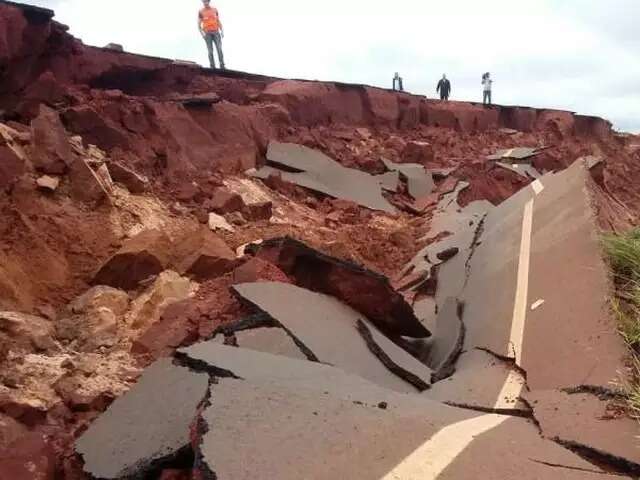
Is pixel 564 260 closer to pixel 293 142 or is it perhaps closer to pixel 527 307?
pixel 527 307

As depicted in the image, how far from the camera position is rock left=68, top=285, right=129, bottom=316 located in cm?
455

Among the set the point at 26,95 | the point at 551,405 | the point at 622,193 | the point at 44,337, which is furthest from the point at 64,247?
the point at 622,193

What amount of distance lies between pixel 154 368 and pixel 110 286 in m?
1.61

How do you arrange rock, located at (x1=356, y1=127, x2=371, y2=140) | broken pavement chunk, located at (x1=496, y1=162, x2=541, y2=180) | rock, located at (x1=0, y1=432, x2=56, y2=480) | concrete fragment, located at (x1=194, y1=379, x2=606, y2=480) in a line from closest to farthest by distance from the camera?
1. concrete fragment, located at (x1=194, y1=379, x2=606, y2=480)
2. rock, located at (x1=0, y1=432, x2=56, y2=480)
3. broken pavement chunk, located at (x1=496, y1=162, x2=541, y2=180)
4. rock, located at (x1=356, y1=127, x2=371, y2=140)

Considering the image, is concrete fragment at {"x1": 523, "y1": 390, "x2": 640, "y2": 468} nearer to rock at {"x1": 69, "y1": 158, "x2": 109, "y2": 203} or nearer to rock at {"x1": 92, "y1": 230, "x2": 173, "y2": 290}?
rock at {"x1": 92, "y1": 230, "x2": 173, "y2": 290}

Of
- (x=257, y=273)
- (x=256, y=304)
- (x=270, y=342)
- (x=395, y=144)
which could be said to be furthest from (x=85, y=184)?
(x=395, y=144)

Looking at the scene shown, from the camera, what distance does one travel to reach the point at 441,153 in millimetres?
13867

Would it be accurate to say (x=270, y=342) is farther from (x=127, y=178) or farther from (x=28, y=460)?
(x=127, y=178)

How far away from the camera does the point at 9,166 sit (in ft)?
16.7

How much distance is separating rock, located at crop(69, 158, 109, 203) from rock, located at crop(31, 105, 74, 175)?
0.25 feet

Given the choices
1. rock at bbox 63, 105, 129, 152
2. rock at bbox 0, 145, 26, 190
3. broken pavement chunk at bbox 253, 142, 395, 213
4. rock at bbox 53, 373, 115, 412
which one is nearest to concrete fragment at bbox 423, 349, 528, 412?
rock at bbox 53, 373, 115, 412

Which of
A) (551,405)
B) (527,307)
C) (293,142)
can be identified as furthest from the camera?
(293,142)

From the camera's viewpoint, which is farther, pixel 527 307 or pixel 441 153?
pixel 441 153

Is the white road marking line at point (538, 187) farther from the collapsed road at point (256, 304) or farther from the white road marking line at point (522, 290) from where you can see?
the white road marking line at point (522, 290)
